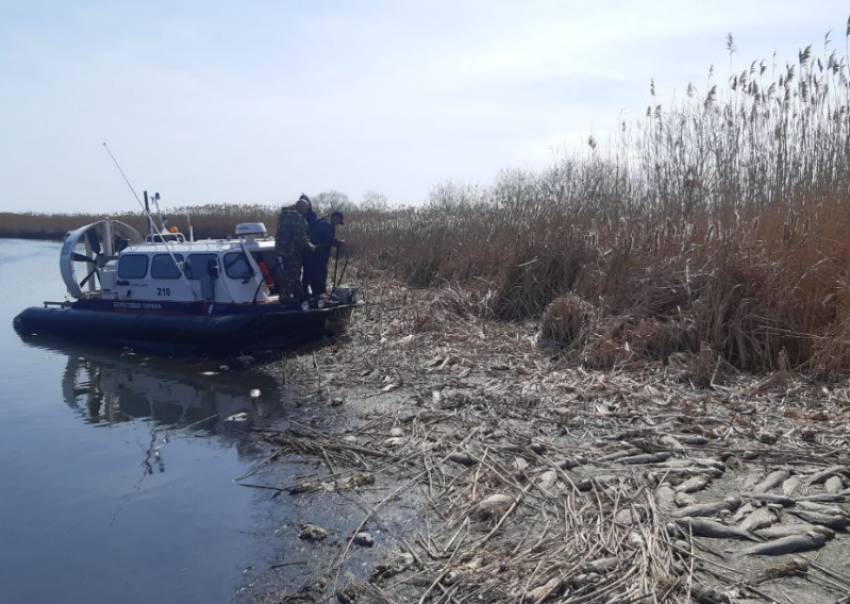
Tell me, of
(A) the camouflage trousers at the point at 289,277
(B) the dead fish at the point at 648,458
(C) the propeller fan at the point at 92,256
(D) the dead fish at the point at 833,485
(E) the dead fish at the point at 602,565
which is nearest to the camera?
(E) the dead fish at the point at 602,565

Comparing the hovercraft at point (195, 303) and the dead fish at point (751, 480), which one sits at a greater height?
the hovercraft at point (195, 303)

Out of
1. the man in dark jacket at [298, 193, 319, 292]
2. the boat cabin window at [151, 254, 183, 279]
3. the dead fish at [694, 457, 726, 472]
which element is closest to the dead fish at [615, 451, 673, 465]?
the dead fish at [694, 457, 726, 472]

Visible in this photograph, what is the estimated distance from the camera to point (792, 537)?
13.8ft

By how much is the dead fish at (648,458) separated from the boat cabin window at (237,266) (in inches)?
313

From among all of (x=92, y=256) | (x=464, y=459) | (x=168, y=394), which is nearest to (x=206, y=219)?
(x=92, y=256)

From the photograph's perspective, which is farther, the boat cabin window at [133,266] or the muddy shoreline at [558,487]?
the boat cabin window at [133,266]

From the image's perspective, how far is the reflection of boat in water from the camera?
29.6 feet

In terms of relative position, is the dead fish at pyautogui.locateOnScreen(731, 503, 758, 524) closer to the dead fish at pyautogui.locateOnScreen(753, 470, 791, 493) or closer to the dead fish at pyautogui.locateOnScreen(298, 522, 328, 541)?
the dead fish at pyautogui.locateOnScreen(753, 470, 791, 493)

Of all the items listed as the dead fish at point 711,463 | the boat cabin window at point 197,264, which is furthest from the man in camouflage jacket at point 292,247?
the dead fish at point 711,463

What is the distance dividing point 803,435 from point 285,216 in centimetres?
839

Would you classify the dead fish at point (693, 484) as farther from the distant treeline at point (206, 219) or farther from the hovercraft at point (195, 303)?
the distant treeline at point (206, 219)

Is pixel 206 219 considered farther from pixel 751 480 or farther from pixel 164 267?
pixel 751 480

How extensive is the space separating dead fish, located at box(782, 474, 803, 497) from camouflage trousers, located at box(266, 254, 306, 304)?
336 inches

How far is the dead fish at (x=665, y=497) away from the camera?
4.83m
